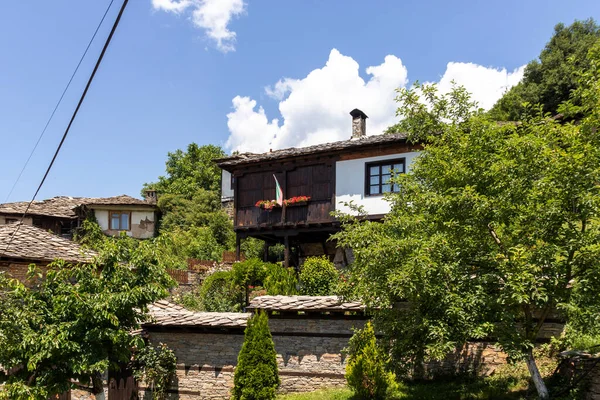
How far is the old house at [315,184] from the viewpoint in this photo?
18.4 meters

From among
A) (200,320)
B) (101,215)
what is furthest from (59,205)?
(200,320)

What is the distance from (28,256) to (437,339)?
8.58 metres

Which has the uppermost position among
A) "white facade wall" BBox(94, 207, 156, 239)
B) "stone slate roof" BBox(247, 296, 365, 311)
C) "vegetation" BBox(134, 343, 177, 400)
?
"white facade wall" BBox(94, 207, 156, 239)

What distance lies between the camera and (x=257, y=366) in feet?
36.6

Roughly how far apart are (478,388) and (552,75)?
24.0 meters

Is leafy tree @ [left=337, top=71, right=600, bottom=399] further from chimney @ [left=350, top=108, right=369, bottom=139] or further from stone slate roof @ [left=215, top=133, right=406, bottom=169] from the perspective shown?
chimney @ [left=350, top=108, right=369, bottom=139]

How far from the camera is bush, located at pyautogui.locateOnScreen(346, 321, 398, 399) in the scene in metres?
10.2

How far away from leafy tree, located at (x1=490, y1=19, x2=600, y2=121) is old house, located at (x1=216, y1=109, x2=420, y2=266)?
1204 cm

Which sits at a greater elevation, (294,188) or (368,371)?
(294,188)

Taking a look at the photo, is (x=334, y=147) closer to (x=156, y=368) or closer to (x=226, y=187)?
(x=156, y=368)

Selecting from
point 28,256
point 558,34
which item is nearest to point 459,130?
point 28,256

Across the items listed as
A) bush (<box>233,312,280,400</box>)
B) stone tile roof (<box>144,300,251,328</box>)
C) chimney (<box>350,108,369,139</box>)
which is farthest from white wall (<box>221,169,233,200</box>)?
bush (<box>233,312,280,400</box>)

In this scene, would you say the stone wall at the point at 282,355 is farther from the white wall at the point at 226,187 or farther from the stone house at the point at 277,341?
Answer: the white wall at the point at 226,187

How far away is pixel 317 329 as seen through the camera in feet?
38.6
